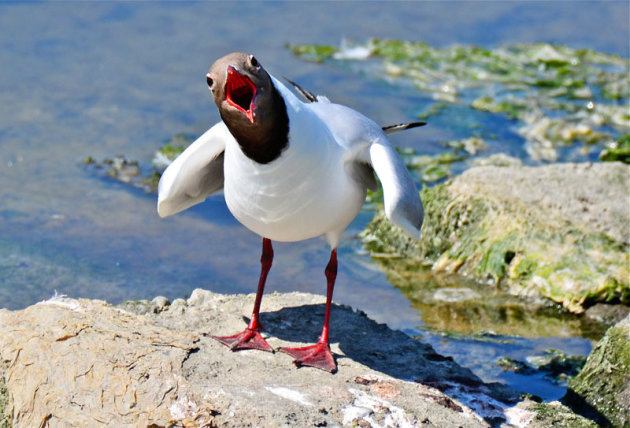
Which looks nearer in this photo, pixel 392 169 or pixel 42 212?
pixel 392 169

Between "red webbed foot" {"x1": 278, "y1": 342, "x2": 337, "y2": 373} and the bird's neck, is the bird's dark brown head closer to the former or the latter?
the bird's neck

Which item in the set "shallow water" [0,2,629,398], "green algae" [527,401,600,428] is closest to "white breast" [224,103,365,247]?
"green algae" [527,401,600,428]

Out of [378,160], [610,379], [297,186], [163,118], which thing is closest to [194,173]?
[297,186]

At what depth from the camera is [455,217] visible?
8.99 meters

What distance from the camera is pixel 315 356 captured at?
5902 millimetres

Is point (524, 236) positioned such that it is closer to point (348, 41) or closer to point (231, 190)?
point (231, 190)

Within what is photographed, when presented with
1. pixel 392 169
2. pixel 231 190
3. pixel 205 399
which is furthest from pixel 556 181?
pixel 205 399

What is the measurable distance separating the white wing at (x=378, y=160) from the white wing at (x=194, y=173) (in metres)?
0.64

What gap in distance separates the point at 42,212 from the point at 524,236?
4.51m

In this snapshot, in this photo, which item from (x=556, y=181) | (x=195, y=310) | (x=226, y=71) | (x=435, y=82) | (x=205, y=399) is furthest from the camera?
(x=435, y=82)

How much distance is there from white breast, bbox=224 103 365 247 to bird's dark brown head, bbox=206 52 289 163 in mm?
99

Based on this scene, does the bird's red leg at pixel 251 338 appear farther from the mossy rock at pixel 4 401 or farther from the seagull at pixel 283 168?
the mossy rock at pixel 4 401

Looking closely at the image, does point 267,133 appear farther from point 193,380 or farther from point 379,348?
point 379,348

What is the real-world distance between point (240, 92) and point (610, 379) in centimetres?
323
